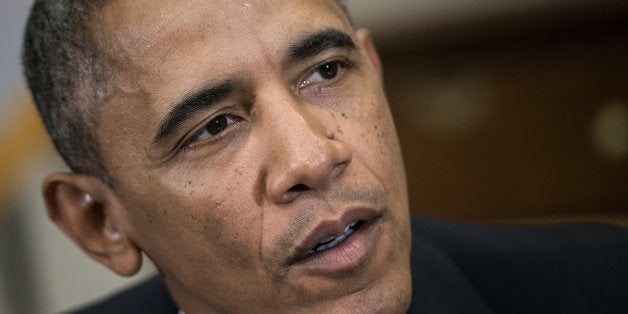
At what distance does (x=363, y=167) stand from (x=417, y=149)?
221 centimetres

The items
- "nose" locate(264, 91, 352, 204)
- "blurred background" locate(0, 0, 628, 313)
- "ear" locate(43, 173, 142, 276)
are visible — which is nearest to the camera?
"nose" locate(264, 91, 352, 204)

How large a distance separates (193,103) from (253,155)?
15 cm

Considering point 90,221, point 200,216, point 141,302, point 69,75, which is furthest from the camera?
point 141,302

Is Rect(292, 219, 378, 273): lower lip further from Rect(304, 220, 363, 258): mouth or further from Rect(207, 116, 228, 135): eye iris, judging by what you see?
Rect(207, 116, 228, 135): eye iris

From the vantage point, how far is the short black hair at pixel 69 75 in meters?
1.68

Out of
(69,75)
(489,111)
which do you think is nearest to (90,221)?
(69,75)

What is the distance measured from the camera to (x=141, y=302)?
2.24 metres

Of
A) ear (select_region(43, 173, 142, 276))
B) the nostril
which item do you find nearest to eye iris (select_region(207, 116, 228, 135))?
the nostril

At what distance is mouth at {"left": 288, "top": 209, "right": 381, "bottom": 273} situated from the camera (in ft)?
4.93

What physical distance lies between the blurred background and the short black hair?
165cm

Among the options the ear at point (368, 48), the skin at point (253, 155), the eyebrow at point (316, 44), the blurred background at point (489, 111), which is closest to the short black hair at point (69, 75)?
the skin at point (253, 155)

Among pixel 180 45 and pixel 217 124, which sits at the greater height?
pixel 180 45

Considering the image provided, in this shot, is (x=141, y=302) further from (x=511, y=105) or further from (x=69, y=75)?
(x=511, y=105)

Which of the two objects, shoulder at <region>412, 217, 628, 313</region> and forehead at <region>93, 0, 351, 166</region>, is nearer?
forehead at <region>93, 0, 351, 166</region>
